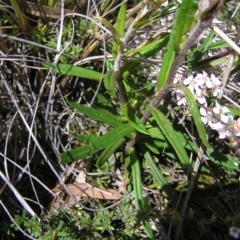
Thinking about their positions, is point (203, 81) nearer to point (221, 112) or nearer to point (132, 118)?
point (221, 112)

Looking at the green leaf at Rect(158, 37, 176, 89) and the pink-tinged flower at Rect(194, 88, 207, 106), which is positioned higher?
the green leaf at Rect(158, 37, 176, 89)

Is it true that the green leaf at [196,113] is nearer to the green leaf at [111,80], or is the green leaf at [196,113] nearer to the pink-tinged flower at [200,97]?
the pink-tinged flower at [200,97]

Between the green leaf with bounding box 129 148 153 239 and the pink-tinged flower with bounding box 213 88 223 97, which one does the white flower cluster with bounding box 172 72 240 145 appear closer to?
the pink-tinged flower with bounding box 213 88 223 97

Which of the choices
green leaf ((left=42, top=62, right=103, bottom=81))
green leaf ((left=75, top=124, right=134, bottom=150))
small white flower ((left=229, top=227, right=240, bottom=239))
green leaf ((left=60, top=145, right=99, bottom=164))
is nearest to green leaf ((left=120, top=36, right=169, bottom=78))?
green leaf ((left=42, top=62, right=103, bottom=81))

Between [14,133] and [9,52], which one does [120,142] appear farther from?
[9,52]

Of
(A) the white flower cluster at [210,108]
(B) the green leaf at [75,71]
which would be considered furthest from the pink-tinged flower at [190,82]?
(B) the green leaf at [75,71]

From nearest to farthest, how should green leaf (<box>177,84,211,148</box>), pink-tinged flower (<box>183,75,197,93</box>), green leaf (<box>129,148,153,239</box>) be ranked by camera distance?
green leaf (<box>177,84,211,148</box>), pink-tinged flower (<box>183,75,197,93</box>), green leaf (<box>129,148,153,239</box>)

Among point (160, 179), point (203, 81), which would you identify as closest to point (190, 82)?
point (203, 81)

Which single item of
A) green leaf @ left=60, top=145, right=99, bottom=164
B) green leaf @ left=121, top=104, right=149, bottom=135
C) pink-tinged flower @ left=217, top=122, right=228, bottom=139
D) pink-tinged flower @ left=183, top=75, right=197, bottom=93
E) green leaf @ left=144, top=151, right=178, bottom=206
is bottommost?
green leaf @ left=144, top=151, right=178, bottom=206
